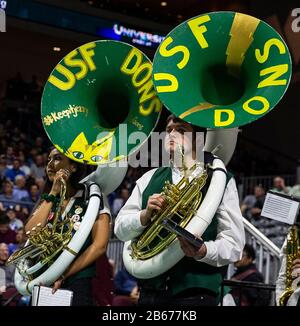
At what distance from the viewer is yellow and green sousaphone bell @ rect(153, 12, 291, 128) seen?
10.3ft

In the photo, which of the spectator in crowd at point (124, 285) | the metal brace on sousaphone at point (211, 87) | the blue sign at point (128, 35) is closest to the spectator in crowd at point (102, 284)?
the metal brace on sousaphone at point (211, 87)

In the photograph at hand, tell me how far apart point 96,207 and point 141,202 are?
11.5 inches

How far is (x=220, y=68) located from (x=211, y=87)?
3.5 inches

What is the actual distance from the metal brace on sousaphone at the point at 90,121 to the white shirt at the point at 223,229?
0.30m

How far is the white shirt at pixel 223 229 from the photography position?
303 centimetres

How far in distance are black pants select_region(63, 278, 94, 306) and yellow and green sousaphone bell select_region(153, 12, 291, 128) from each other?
917mm

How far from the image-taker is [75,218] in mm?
3525

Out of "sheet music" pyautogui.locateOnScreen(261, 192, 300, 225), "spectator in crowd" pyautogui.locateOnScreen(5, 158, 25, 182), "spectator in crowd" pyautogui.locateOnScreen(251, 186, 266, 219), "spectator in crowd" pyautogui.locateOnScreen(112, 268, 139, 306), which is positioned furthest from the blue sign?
"sheet music" pyautogui.locateOnScreen(261, 192, 300, 225)

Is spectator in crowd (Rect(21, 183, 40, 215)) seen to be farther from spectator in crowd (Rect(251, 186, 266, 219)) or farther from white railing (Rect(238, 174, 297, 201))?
white railing (Rect(238, 174, 297, 201))

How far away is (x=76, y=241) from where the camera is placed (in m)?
3.42

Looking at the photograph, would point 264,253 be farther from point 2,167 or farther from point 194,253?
point 2,167
